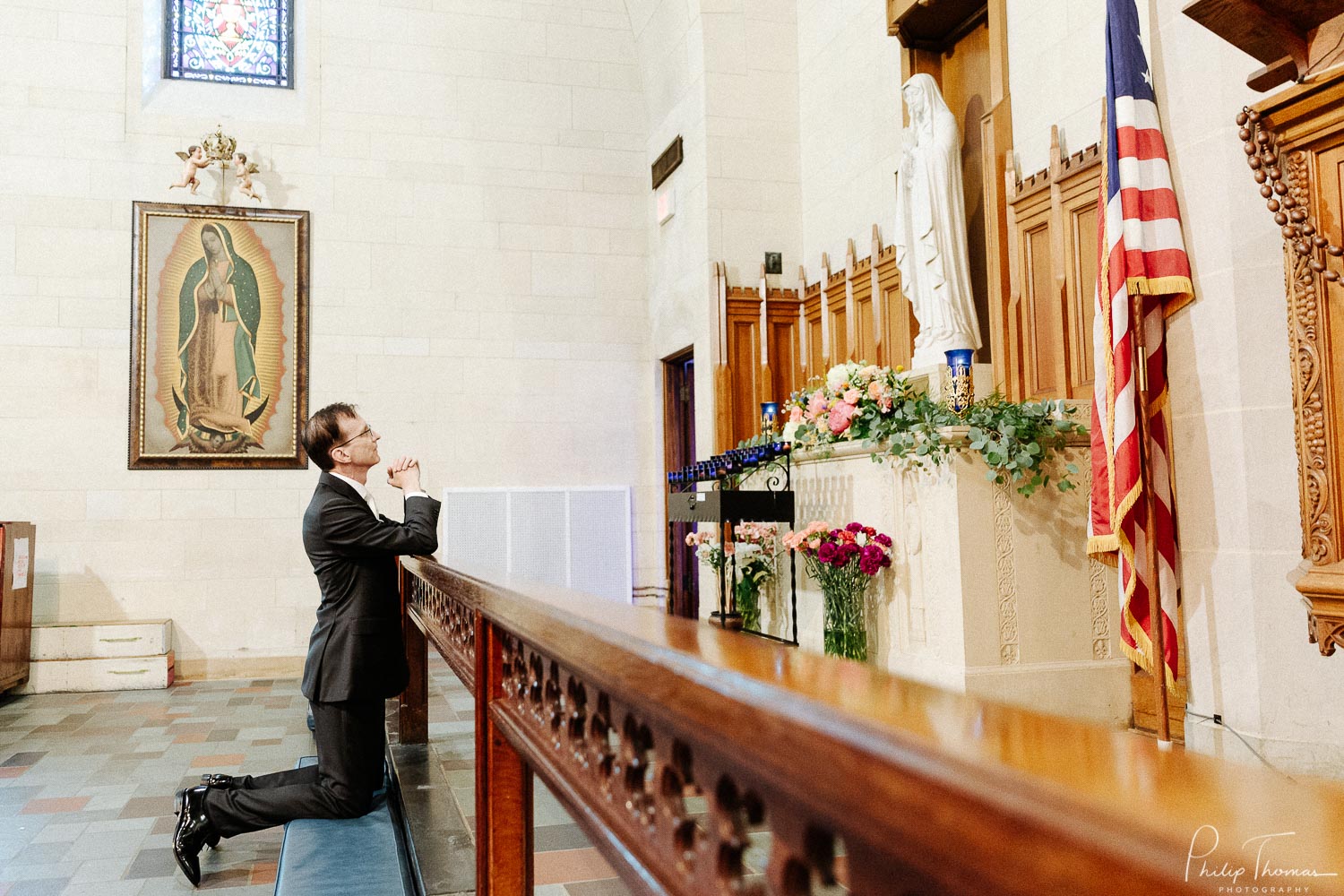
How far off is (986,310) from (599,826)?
226 inches

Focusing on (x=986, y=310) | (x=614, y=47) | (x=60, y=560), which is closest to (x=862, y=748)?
(x=986, y=310)

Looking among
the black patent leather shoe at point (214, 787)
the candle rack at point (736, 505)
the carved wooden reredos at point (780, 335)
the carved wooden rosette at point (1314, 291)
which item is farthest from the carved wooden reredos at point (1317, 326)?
the carved wooden reredos at point (780, 335)

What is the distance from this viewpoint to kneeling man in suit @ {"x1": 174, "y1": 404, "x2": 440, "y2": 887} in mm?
3154

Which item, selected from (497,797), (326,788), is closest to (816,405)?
(326,788)

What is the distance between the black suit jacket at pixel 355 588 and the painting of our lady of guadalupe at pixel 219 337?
5.55 metres

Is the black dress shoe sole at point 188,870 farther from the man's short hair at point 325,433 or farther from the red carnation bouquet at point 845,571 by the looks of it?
the red carnation bouquet at point 845,571

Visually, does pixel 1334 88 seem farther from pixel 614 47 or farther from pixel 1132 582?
pixel 614 47

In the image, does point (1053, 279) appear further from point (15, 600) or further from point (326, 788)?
point (15, 600)

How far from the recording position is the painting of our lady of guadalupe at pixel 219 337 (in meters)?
8.20

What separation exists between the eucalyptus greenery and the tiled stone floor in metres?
2.29

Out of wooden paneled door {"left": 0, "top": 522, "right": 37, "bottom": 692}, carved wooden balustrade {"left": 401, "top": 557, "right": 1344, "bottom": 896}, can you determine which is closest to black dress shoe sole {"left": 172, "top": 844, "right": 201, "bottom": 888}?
carved wooden balustrade {"left": 401, "top": 557, "right": 1344, "bottom": 896}

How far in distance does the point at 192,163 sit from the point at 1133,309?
7521 mm

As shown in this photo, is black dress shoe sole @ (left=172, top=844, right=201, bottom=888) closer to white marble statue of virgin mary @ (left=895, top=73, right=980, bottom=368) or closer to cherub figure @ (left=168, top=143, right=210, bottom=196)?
white marble statue of virgin mary @ (left=895, top=73, right=980, bottom=368)

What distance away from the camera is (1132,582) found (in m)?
3.53
